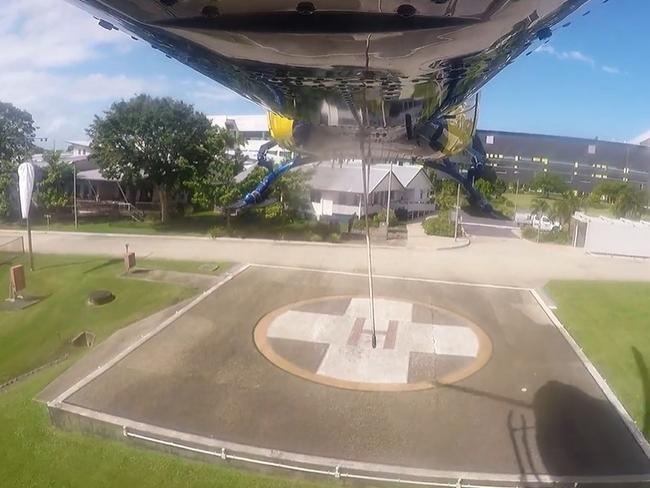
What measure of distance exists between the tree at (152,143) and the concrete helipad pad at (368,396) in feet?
48.5

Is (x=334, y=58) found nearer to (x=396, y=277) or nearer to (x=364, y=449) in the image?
(x=364, y=449)

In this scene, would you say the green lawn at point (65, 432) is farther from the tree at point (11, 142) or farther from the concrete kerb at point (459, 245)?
the tree at point (11, 142)

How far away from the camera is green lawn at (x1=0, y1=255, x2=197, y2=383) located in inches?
448

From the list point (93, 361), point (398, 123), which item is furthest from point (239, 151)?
point (398, 123)

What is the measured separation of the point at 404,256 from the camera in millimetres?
19766

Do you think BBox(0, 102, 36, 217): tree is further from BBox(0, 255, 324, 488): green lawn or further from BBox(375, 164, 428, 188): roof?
BBox(375, 164, 428, 188): roof

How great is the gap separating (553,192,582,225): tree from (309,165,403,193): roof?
31.1 feet

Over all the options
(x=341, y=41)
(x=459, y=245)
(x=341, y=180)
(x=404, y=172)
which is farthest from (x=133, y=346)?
(x=404, y=172)

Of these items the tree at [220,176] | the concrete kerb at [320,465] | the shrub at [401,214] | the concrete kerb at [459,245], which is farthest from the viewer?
the shrub at [401,214]

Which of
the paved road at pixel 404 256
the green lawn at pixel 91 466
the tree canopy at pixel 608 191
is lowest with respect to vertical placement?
the green lawn at pixel 91 466

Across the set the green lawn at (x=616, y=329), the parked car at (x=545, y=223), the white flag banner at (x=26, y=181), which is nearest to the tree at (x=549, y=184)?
the parked car at (x=545, y=223)

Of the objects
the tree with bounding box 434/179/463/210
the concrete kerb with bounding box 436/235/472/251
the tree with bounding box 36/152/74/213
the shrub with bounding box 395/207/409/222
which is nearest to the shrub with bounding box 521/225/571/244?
the concrete kerb with bounding box 436/235/472/251

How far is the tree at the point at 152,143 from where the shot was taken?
2562cm

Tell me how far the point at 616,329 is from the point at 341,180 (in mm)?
19536
